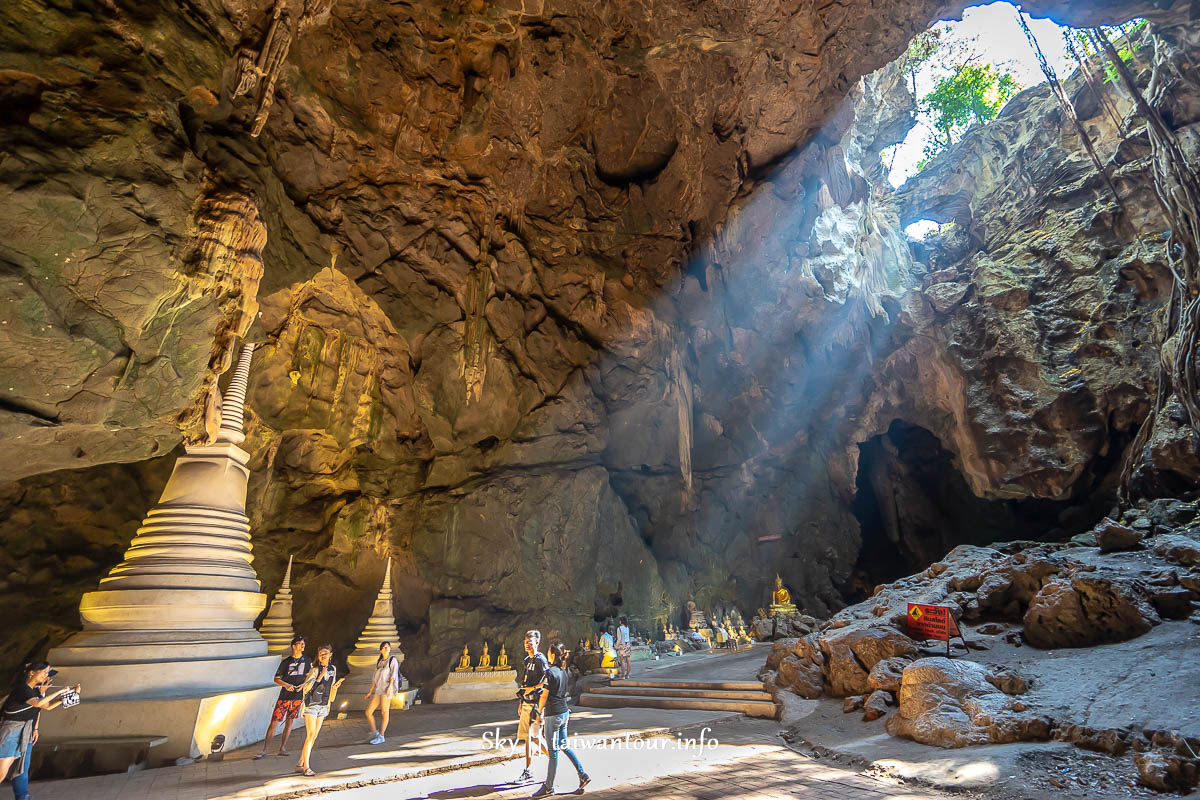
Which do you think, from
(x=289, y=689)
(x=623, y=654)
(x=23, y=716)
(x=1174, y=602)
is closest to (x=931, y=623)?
(x=1174, y=602)

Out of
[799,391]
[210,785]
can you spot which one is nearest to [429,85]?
[210,785]

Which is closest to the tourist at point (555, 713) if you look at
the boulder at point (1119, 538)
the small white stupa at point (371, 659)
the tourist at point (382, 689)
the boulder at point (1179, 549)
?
the tourist at point (382, 689)

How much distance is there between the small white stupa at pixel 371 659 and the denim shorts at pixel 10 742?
6282 millimetres

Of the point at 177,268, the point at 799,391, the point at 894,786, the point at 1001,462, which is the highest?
the point at 799,391

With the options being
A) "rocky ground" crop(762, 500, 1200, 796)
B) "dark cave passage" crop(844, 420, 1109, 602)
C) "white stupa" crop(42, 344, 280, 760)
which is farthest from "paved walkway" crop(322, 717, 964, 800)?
"dark cave passage" crop(844, 420, 1109, 602)

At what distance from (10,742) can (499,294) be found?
1187cm

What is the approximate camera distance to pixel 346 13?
947 centimetres

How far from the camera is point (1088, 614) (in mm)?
8023

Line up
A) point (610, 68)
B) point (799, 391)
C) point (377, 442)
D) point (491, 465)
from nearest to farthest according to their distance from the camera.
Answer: point (610, 68) → point (377, 442) → point (491, 465) → point (799, 391)

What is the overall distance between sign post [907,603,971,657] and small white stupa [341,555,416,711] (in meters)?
9.32

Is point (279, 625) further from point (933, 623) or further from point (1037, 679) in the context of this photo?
point (1037, 679)

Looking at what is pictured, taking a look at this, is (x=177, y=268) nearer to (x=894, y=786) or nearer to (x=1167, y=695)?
(x=894, y=786)

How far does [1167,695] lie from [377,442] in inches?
589

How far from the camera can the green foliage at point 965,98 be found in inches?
1056
